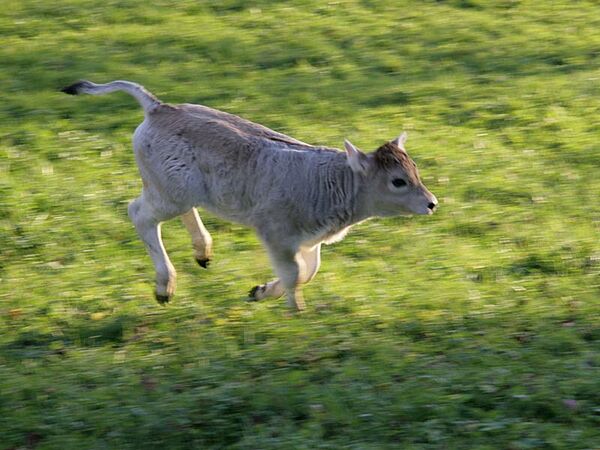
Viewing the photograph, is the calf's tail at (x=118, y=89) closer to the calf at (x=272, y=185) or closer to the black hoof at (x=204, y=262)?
the calf at (x=272, y=185)

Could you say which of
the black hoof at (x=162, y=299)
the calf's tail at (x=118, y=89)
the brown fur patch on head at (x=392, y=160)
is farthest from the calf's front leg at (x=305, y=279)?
the calf's tail at (x=118, y=89)

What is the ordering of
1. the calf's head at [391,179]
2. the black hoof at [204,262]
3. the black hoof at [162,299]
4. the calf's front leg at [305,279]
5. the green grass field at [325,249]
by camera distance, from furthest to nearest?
the black hoof at [204,262] → the black hoof at [162,299] → the calf's front leg at [305,279] → the calf's head at [391,179] → the green grass field at [325,249]

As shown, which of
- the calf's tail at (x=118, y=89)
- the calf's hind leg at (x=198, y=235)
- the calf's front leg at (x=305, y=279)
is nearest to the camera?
the calf's front leg at (x=305, y=279)

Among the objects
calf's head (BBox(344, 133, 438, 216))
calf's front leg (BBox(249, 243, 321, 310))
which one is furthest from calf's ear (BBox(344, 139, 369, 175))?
calf's front leg (BBox(249, 243, 321, 310))

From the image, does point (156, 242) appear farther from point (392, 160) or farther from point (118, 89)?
point (392, 160)

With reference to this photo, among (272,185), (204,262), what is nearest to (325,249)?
(204,262)


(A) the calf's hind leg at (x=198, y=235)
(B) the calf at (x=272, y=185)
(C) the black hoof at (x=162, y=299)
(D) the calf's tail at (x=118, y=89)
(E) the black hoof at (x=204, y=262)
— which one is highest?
(D) the calf's tail at (x=118, y=89)

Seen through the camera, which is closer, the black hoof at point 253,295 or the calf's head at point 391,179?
the calf's head at point 391,179

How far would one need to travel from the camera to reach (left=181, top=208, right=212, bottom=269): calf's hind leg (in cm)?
1030

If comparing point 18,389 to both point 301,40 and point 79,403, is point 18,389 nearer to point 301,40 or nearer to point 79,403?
point 79,403

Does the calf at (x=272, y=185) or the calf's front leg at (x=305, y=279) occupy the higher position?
the calf at (x=272, y=185)

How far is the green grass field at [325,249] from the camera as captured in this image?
7.85 metres

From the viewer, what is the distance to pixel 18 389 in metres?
8.18

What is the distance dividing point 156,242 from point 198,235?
46 cm
